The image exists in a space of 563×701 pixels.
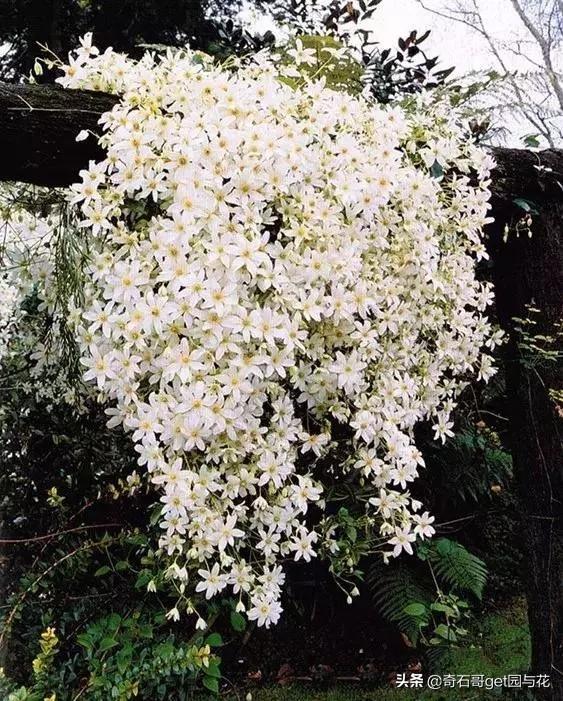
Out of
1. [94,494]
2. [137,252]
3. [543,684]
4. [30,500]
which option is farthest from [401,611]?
[137,252]

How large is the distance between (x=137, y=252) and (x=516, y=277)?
155 cm

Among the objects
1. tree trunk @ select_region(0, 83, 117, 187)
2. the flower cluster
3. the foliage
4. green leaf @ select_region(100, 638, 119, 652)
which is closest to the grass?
the foliage

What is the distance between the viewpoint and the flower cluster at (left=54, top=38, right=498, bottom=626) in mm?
1375

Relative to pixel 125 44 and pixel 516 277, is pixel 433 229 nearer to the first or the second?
pixel 516 277

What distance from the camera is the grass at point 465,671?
263cm

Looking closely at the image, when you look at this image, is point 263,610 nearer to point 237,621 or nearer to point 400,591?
point 237,621

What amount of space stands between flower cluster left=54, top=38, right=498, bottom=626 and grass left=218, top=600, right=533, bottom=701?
1240mm

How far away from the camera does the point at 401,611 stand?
8.49ft

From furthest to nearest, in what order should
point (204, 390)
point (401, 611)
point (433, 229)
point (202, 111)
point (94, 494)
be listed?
point (94, 494), point (401, 611), point (433, 229), point (202, 111), point (204, 390)

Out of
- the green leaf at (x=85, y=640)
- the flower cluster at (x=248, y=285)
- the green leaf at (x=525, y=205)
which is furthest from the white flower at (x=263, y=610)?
the green leaf at (x=525, y=205)

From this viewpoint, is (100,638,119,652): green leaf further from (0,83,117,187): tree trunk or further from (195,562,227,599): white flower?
(0,83,117,187): tree trunk

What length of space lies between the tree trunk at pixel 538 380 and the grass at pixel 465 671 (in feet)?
0.98

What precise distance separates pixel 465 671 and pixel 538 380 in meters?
1.20

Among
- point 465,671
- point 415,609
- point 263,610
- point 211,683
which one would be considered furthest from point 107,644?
point 465,671
